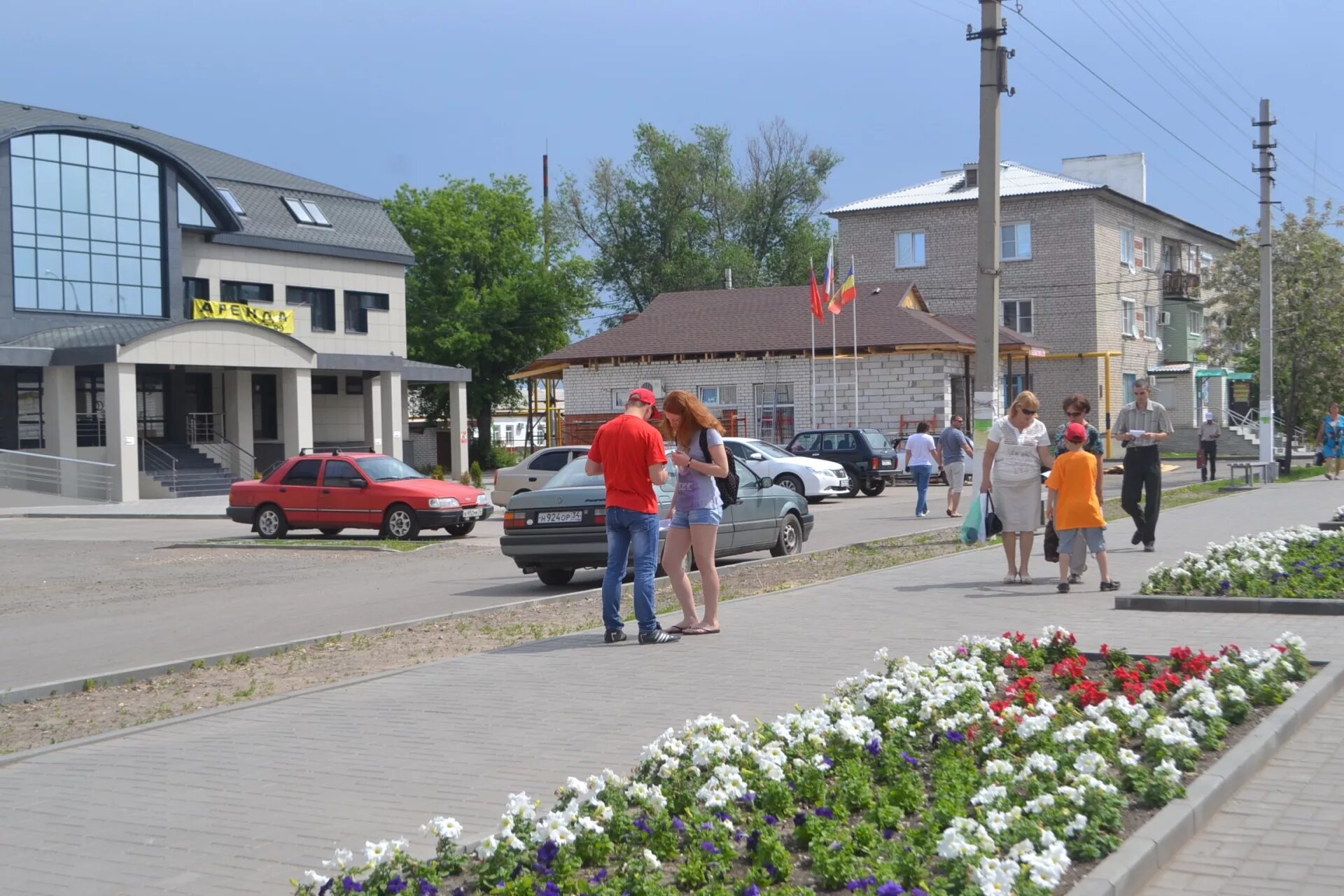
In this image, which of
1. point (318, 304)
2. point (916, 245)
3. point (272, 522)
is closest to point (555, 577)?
point (272, 522)

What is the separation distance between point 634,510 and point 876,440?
81.2ft

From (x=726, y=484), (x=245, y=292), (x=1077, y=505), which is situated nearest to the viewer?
(x=726, y=484)

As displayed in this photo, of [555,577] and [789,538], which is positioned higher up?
[789,538]

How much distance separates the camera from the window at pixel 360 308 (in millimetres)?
50344

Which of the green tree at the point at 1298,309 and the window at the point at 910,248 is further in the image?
the window at the point at 910,248

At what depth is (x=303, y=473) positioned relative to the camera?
940 inches

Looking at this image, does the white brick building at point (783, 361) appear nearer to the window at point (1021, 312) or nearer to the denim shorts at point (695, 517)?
the window at point (1021, 312)

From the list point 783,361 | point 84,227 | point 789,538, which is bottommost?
point 789,538

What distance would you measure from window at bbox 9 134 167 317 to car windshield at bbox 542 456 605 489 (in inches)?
1173

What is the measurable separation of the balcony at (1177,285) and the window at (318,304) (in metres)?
35.4

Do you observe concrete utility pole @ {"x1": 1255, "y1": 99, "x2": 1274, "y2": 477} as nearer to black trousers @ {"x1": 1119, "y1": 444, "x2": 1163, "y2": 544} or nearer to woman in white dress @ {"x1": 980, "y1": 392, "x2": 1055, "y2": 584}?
black trousers @ {"x1": 1119, "y1": 444, "x2": 1163, "y2": 544}

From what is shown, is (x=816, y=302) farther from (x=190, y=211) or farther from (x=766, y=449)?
(x=190, y=211)

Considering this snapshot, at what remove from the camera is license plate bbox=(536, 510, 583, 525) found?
47.6 ft

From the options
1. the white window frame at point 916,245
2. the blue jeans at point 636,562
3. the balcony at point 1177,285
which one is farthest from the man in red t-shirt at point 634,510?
the balcony at point 1177,285
